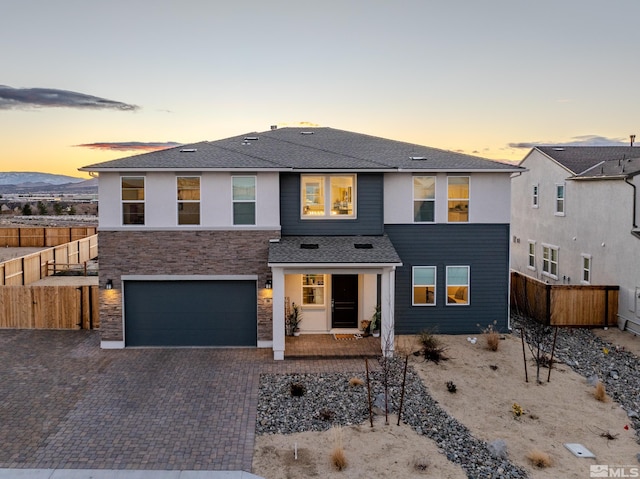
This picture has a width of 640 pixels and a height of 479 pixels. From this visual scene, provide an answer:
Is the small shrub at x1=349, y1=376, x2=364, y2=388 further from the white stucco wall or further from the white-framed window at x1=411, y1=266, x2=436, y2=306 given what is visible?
the white stucco wall

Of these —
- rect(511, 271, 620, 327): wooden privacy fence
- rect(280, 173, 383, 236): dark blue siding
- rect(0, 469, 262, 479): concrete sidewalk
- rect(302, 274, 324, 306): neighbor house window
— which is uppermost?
rect(280, 173, 383, 236): dark blue siding

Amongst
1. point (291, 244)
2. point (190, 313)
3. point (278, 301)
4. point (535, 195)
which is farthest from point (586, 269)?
point (190, 313)

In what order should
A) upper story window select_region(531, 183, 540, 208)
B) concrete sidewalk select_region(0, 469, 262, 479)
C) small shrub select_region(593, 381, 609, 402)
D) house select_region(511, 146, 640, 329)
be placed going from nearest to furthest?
concrete sidewalk select_region(0, 469, 262, 479) < small shrub select_region(593, 381, 609, 402) < house select_region(511, 146, 640, 329) < upper story window select_region(531, 183, 540, 208)

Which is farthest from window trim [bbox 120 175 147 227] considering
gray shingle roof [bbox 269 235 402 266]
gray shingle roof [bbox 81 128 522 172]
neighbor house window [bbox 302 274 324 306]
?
neighbor house window [bbox 302 274 324 306]

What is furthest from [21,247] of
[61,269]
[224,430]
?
[224,430]

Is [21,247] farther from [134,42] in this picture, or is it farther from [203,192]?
[203,192]

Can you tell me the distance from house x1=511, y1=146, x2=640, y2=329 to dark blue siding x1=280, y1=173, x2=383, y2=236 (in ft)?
16.3

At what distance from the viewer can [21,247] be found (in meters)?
38.4

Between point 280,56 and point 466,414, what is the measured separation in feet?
58.2

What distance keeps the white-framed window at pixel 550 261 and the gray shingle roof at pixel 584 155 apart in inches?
160

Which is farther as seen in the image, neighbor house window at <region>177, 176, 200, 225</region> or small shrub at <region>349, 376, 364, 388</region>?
neighbor house window at <region>177, 176, 200, 225</region>

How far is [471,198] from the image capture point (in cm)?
1595

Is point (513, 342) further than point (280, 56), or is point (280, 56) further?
point (280, 56)

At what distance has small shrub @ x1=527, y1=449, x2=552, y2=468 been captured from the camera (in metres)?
7.91
